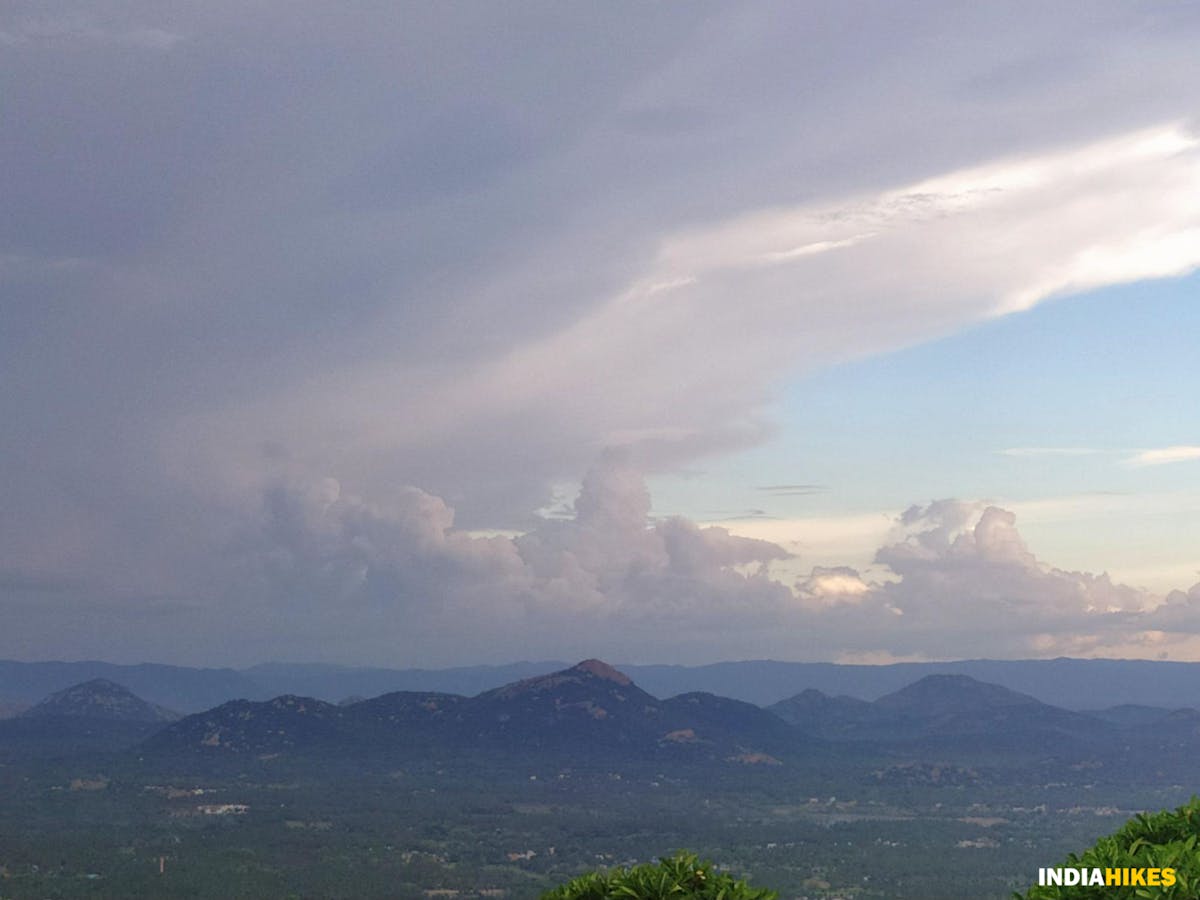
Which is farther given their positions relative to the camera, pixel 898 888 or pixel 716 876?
pixel 898 888

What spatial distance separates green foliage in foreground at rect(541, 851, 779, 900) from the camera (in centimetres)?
3122

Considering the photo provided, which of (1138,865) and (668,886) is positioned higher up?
(1138,865)

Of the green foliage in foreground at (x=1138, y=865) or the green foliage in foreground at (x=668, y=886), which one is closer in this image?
the green foliage in foreground at (x=1138, y=865)

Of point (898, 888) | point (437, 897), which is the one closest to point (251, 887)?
point (437, 897)

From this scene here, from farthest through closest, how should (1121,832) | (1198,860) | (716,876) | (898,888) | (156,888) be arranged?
(898,888)
(156,888)
(1121,832)
(716,876)
(1198,860)

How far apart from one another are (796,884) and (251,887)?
8849 cm

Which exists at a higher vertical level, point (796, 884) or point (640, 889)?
point (640, 889)

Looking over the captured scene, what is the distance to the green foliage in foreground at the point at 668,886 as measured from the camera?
31219 mm

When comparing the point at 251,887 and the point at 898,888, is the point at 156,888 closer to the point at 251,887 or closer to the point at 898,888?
the point at 251,887

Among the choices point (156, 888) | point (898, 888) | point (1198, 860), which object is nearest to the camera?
point (1198, 860)

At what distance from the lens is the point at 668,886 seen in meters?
31.3

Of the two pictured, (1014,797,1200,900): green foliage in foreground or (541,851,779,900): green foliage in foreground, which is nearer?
(1014,797,1200,900): green foliage in foreground

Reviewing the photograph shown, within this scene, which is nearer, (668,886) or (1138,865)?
(1138,865)

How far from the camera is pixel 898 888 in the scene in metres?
196
